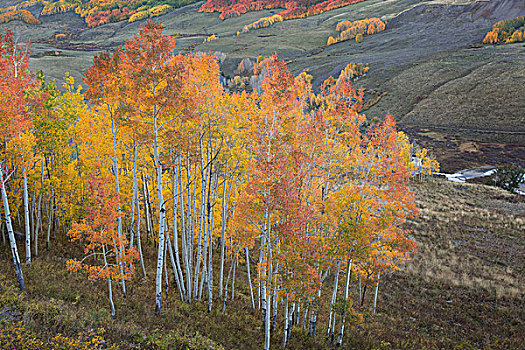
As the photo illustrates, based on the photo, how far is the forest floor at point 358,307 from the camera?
988cm

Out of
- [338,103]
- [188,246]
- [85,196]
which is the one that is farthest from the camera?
[85,196]

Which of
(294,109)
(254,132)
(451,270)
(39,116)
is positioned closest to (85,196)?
(39,116)

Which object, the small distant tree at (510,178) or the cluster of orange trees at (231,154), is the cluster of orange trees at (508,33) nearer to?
the small distant tree at (510,178)

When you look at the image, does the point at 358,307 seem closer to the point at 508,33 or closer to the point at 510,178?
the point at 510,178

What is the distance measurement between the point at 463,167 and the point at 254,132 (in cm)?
8598

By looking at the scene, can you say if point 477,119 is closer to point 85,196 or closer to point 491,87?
point 491,87

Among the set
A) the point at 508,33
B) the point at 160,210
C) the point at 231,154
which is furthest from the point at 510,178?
the point at 508,33

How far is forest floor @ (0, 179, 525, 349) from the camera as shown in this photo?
32.4 feet

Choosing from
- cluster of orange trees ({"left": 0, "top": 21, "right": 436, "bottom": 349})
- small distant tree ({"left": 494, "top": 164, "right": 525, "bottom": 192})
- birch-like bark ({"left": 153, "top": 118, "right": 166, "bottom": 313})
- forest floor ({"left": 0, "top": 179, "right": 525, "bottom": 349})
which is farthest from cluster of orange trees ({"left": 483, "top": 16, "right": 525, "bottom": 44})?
birch-like bark ({"left": 153, "top": 118, "right": 166, "bottom": 313})

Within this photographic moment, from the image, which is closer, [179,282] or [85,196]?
[179,282]

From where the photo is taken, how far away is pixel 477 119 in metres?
107

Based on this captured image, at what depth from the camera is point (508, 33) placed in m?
176

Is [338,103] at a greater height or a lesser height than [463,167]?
greater

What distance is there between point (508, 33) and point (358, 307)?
22668 cm
